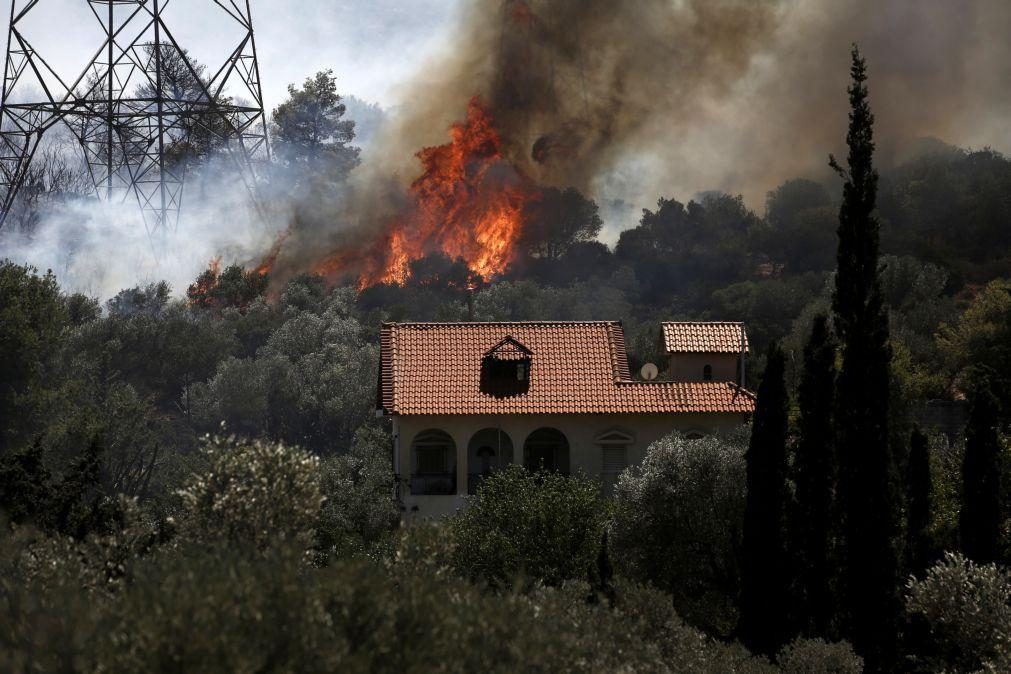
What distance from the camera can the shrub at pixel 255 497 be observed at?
28.7m

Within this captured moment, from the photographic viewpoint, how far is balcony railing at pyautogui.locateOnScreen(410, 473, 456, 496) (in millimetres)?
55281

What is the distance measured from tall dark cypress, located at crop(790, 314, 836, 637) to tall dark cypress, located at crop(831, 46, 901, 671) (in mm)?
415

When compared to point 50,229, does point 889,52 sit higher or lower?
higher

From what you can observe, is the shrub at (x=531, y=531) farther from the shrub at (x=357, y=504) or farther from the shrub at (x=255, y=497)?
the shrub at (x=255, y=497)

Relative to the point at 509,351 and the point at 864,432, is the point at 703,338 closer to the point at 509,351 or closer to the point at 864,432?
the point at 509,351

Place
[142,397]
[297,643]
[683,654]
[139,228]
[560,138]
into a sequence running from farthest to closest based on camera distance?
[560,138] → [139,228] → [142,397] → [683,654] → [297,643]

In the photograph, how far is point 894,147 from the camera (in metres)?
108

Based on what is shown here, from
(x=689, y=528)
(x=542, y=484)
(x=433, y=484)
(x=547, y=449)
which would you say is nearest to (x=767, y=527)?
(x=689, y=528)

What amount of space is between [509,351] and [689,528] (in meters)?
15.3

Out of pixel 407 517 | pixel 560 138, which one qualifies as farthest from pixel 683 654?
pixel 560 138

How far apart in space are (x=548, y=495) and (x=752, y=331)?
48.2 m

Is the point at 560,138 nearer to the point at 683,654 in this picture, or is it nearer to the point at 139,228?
the point at 139,228

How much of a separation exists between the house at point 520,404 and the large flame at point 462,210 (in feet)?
139

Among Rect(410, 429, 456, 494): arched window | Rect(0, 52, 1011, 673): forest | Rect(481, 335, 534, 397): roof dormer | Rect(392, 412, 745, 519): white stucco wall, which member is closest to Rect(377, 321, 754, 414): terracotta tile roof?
Rect(481, 335, 534, 397): roof dormer
